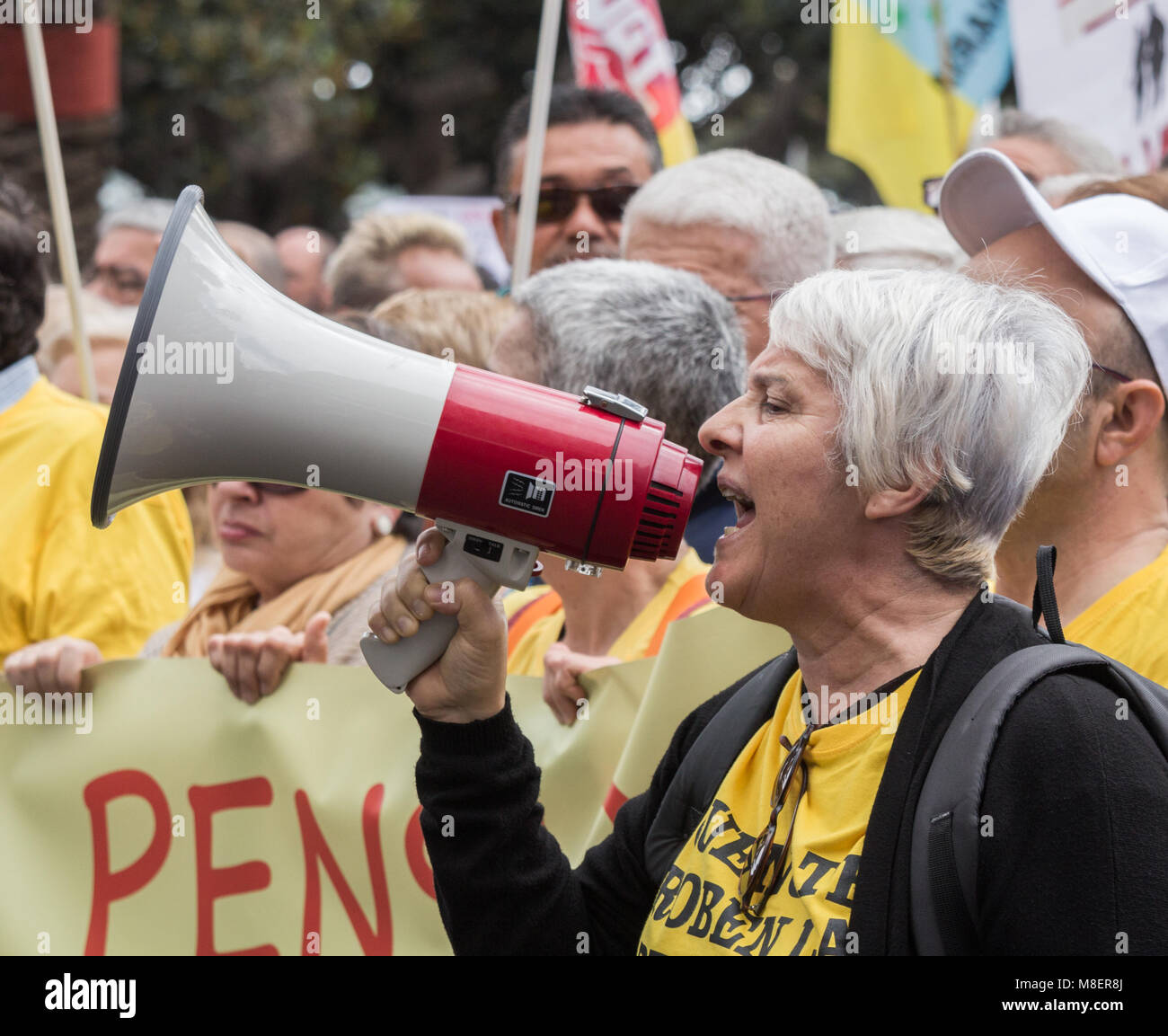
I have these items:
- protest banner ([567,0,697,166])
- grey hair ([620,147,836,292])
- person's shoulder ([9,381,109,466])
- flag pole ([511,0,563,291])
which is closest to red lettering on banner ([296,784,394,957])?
person's shoulder ([9,381,109,466])

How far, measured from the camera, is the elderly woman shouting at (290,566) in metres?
3.20

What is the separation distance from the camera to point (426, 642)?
202 cm

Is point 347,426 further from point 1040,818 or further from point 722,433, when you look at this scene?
point 1040,818

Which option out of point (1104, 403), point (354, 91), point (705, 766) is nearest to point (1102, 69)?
point (1104, 403)

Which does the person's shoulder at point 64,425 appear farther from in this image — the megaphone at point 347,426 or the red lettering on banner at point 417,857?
the megaphone at point 347,426

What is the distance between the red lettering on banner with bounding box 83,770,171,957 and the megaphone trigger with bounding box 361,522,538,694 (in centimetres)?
94

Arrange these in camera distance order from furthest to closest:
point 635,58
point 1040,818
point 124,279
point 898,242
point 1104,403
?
point 635,58 → point 124,279 → point 898,242 → point 1104,403 → point 1040,818

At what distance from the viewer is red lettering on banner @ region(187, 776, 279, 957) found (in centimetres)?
272

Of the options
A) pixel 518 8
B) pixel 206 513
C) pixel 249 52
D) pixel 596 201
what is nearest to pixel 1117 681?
pixel 596 201

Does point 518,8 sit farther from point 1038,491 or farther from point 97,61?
point 1038,491

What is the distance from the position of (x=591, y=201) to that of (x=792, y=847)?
9.84 feet

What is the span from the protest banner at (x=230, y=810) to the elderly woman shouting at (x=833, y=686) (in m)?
0.49

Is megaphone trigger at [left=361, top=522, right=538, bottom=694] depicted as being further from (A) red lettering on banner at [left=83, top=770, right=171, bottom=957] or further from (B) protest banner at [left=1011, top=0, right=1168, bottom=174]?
(B) protest banner at [left=1011, top=0, right=1168, bottom=174]

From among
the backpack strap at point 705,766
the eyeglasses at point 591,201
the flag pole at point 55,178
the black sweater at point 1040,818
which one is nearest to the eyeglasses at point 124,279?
the flag pole at point 55,178
